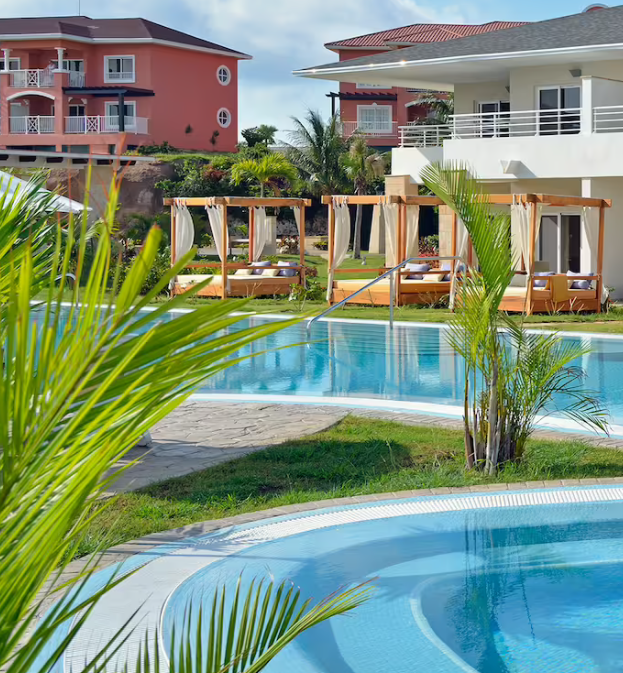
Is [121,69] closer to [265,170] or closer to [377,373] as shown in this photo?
[265,170]

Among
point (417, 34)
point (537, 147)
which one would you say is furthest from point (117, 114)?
point (537, 147)

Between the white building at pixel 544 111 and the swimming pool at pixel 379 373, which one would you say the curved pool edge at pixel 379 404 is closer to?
the swimming pool at pixel 379 373

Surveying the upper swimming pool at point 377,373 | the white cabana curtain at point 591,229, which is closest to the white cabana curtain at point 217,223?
the upper swimming pool at point 377,373

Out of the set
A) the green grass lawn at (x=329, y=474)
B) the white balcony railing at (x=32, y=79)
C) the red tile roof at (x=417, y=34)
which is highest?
the red tile roof at (x=417, y=34)

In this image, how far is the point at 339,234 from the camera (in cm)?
2361

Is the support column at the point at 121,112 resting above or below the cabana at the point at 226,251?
above

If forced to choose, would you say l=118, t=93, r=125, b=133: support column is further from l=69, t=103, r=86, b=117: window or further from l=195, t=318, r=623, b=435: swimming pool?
l=195, t=318, r=623, b=435: swimming pool

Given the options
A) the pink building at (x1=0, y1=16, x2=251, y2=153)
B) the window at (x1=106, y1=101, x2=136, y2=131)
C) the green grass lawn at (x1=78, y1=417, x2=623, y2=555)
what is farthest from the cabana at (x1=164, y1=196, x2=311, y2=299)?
the window at (x1=106, y1=101, x2=136, y2=131)

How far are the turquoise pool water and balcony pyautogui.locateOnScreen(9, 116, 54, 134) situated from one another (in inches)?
1738

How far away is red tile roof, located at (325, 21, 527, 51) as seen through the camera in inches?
2191

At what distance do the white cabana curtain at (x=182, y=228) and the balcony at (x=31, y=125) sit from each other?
25.3m

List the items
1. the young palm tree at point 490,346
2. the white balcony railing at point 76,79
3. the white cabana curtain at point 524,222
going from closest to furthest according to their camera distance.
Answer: the young palm tree at point 490,346 → the white cabana curtain at point 524,222 → the white balcony railing at point 76,79

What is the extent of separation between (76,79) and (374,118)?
14.5m

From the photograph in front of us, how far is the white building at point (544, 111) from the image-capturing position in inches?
954
